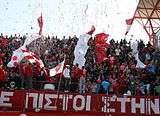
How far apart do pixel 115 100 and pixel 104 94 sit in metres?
0.53

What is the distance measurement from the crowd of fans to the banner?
103 cm

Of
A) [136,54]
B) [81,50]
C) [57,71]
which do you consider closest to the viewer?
[57,71]

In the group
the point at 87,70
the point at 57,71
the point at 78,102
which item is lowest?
the point at 78,102

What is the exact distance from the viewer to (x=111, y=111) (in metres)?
19.7

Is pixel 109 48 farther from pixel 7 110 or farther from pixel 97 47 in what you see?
pixel 7 110

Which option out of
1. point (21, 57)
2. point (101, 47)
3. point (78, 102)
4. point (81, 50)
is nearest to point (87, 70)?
point (81, 50)

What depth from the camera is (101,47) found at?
23.7 meters

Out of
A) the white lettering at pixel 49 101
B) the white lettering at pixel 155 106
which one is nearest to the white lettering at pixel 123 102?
the white lettering at pixel 155 106

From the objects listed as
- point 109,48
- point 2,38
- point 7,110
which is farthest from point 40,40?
point 7,110

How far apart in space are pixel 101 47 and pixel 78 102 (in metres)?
4.59

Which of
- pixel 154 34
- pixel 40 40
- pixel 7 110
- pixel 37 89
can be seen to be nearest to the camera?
pixel 7 110

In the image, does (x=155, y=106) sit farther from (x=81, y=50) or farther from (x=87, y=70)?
(x=81, y=50)

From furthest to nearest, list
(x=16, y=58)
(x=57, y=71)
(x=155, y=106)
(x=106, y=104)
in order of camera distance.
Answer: (x=16, y=58), (x=57, y=71), (x=155, y=106), (x=106, y=104)

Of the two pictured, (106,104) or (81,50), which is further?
(81,50)
